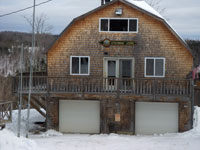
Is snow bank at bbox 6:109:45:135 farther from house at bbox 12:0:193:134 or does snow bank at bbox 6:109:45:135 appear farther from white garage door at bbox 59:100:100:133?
white garage door at bbox 59:100:100:133

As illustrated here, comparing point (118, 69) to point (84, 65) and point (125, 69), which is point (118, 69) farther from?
point (84, 65)

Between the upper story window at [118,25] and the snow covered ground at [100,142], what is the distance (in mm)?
6546

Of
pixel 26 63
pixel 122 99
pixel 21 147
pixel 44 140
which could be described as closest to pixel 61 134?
pixel 44 140

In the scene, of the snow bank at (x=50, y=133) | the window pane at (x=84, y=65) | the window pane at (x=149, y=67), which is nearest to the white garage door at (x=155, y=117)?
the window pane at (x=149, y=67)

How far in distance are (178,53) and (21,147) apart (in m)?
10.9

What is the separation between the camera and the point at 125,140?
18359mm

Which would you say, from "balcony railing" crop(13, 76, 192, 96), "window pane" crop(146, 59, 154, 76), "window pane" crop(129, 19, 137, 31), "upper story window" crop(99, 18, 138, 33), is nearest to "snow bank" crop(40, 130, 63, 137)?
"balcony railing" crop(13, 76, 192, 96)

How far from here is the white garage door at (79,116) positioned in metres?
21.6

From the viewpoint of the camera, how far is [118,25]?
2114 centimetres

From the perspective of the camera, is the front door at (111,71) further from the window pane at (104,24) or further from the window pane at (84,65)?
the window pane at (104,24)

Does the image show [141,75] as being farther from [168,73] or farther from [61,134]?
[61,134]

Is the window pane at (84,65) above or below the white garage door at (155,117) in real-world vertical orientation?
above

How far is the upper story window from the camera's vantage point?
68.6 ft

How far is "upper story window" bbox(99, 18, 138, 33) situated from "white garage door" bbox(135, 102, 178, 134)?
15.5ft
